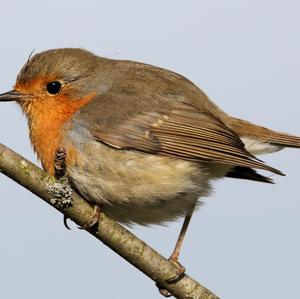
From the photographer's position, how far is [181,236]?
473 centimetres

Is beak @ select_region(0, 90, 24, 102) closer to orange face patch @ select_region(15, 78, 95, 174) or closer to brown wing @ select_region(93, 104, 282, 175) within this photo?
orange face patch @ select_region(15, 78, 95, 174)

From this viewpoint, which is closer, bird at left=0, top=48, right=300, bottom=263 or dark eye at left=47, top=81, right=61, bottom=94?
bird at left=0, top=48, right=300, bottom=263

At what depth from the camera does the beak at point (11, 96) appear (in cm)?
435

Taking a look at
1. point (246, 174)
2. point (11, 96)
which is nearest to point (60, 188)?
point (11, 96)

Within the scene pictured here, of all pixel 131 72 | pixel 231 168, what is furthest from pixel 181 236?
pixel 131 72

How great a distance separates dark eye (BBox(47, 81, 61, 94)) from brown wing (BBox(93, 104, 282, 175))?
55cm

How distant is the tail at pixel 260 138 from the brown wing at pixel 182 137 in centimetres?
39

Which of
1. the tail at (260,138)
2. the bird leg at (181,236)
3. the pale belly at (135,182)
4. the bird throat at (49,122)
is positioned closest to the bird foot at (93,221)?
the pale belly at (135,182)

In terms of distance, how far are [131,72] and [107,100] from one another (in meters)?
0.45

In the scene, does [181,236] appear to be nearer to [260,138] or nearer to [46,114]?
[260,138]

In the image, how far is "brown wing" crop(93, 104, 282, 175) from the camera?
4.06 metres

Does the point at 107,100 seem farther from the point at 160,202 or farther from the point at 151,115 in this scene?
the point at 160,202

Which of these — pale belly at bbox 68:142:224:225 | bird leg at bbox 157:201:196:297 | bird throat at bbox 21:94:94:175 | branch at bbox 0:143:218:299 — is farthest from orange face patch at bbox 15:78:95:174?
bird leg at bbox 157:201:196:297

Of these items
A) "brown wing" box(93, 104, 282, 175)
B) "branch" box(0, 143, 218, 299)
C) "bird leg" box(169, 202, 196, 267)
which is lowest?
"bird leg" box(169, 202, 196, 267)
